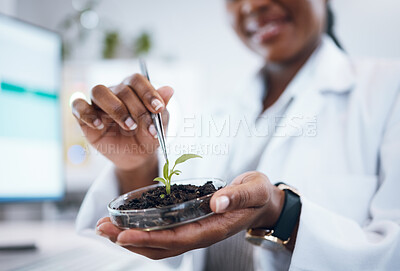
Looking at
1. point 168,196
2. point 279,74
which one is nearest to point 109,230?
point 168,196

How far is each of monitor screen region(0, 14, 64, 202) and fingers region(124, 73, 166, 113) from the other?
17.8 inches

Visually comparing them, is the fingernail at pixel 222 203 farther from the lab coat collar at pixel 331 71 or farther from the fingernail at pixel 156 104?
the lab coat collar at pixel 331 71

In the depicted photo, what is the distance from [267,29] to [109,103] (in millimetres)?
589

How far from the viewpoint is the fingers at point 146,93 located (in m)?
0.44

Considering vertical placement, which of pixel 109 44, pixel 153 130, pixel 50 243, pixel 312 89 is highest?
pixel 109 44

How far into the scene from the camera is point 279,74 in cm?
102

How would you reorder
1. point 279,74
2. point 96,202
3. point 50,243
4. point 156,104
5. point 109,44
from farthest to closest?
point 109,44 < point 279,74 < point 50,243 < point 96,202 < point 156,104

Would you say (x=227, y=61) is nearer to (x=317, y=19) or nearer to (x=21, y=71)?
(x=317, y=19)

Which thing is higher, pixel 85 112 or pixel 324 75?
pixel 324 75

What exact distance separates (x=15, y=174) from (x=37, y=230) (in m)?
0.27

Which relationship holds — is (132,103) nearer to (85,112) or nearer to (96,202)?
(85,112)

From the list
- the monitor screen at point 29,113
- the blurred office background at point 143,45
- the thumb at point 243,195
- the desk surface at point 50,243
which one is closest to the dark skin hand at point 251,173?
the thumb at point 243,195

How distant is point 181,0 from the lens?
99.9 inches

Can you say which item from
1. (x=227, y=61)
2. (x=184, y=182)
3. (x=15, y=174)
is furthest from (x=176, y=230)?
(x=227, y=61)
